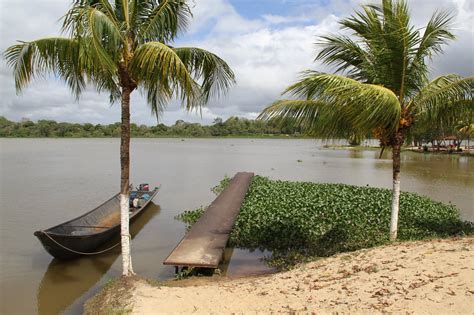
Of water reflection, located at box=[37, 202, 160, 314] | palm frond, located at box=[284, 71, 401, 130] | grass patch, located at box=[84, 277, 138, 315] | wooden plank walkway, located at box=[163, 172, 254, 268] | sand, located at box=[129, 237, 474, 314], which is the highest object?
palm frond, located at box=[284, 71, 401, 130]

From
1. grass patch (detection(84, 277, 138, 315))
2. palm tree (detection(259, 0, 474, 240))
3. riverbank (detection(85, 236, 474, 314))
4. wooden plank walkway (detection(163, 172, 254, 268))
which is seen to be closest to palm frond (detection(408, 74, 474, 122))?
palm tree (detection(259, 0, 474, 240))

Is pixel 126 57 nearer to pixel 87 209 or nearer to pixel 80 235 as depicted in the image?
pixel 80 235

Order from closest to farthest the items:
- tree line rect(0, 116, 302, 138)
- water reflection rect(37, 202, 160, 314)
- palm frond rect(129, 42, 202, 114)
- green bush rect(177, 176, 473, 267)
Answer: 1. palm frond rect(129, 42, 202, 114)
2. water reflection rect(37, 202, 160, 314)
3. green bush rect(177, 176, 473, 267)
4. tree line rect(0, 116, 302, 138)

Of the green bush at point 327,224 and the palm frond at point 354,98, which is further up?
the palm frond at point 354,98

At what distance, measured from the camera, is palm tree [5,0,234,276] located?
19.3ft

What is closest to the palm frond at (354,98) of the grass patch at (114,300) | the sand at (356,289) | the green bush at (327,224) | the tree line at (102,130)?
the sand at (356,289)

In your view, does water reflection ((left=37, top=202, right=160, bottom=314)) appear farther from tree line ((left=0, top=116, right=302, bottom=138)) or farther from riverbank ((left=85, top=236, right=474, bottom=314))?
tree line ((left=0, top=116, right=302, bottom=138))

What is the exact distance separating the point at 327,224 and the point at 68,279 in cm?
717

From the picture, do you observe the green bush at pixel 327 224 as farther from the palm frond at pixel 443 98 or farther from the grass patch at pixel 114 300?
the grass patch at pixel 114 300

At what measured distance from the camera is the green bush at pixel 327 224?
1002 cm

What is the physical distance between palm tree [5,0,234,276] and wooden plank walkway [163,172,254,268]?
4.39 ft

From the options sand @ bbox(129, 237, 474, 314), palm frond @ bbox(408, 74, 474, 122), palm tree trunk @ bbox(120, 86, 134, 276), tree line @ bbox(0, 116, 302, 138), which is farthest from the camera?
tree line @ bbox(0, 116, 302, 138)

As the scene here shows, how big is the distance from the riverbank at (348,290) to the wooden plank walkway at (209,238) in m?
0.90

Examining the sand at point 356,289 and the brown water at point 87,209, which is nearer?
the sand at point 356,289
